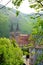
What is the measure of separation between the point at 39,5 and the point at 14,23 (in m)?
86.9

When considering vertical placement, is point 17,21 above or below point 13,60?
below

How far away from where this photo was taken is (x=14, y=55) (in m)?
17.3

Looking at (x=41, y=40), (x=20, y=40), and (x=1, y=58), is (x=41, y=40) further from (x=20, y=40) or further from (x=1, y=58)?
(x=20, y=40)

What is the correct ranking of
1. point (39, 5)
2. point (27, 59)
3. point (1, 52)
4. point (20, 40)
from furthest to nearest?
point (20, 40), point (27, 59), point (1, 52), point (39, 5)

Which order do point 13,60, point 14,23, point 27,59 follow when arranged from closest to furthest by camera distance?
point 13,60
point 27,59
point 14,23

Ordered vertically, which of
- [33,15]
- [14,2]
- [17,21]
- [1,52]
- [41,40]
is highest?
[14,2]

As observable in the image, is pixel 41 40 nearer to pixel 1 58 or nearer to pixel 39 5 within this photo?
pixel 39 5

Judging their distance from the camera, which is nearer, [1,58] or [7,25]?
[1,58]

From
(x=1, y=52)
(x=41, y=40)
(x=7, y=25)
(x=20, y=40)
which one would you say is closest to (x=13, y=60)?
(x=1, y=52)

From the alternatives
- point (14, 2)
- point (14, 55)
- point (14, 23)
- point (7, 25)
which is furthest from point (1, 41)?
point (14, 23)

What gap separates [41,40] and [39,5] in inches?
147

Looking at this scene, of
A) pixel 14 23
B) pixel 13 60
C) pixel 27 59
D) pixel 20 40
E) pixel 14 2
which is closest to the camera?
pixel 14 2

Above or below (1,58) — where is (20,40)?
below

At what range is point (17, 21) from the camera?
9819 cm
